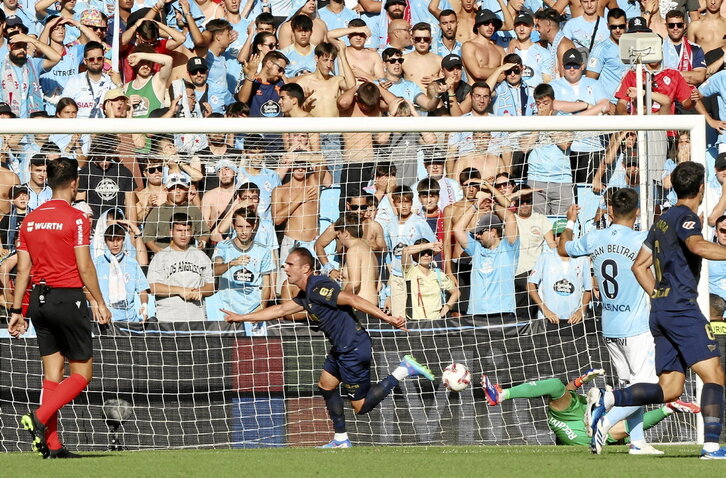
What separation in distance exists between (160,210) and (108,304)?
1189 millimetres

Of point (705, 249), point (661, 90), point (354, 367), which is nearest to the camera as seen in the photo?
point (705, 249)

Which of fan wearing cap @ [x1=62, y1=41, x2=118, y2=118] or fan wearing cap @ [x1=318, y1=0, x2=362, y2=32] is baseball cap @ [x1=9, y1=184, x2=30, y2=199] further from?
fan wearing cap @ [x1=318, y1=0, x2=362, y2=32]

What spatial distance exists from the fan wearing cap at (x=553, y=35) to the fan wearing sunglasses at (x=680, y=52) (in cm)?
131

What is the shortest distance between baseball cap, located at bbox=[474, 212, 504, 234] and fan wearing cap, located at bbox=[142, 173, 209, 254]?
9.69ft

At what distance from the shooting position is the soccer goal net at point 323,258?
11.5m

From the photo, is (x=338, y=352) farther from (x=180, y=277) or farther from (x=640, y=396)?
(x=640, y=396)

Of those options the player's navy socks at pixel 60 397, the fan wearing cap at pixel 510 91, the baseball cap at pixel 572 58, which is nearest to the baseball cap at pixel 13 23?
the fan wearing cap at pixel 510 91

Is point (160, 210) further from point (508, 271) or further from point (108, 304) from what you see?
point (508, 271)

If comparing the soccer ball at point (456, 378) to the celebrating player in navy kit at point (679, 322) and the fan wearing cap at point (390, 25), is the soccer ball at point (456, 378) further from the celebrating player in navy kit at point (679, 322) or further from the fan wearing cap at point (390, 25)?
the fan wearing cap at point (390, 25)

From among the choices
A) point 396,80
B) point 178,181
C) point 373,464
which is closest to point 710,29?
point 396,80

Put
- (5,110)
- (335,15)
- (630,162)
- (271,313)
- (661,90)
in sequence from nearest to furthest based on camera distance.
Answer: (271,313)
(630,162)
(5,110)
(661,90)
(335,15)

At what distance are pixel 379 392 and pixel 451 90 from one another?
5483 millimetres

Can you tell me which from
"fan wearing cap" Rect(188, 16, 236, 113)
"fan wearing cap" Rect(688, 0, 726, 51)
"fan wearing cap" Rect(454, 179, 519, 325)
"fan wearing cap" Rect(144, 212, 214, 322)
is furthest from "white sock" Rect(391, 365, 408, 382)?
"fan wearing cap" Rect(688, 0, 726, 51)

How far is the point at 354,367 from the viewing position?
35.8ft
